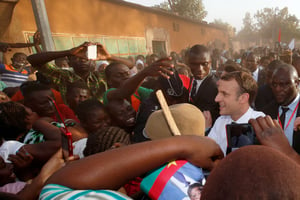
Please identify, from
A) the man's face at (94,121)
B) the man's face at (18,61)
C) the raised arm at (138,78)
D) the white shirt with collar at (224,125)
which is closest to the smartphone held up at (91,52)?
the raised arm at (138,78)

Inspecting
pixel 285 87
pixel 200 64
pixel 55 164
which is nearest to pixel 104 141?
pixel 55 164

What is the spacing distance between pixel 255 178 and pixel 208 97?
6.41 feet

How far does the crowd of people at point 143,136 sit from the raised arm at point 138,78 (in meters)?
0.01

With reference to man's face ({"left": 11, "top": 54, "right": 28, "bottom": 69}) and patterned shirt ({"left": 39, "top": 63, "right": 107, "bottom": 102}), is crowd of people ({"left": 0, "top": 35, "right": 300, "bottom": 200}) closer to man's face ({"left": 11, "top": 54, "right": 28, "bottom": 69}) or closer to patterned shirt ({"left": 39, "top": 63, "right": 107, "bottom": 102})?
patterned shirt ({"left": 39, "top": 63, "right": 107, "bottom": 102})

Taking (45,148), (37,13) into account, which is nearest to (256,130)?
(45,148)

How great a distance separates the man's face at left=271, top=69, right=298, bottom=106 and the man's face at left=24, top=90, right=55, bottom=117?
8.66 feet

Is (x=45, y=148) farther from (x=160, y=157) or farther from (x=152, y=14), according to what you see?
(x=152, y=14)

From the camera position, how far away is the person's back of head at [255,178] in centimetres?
46

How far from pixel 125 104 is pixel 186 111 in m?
1.31

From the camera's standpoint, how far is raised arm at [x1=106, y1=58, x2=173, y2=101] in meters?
1.94

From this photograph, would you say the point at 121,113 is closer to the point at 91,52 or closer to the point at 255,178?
the point at 91,52

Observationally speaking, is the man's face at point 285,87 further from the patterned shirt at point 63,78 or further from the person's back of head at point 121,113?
the patterned shirt at point 63,78

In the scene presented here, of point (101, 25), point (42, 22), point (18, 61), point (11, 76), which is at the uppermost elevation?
point (101, 25)

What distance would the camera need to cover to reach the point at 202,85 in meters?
2.48
